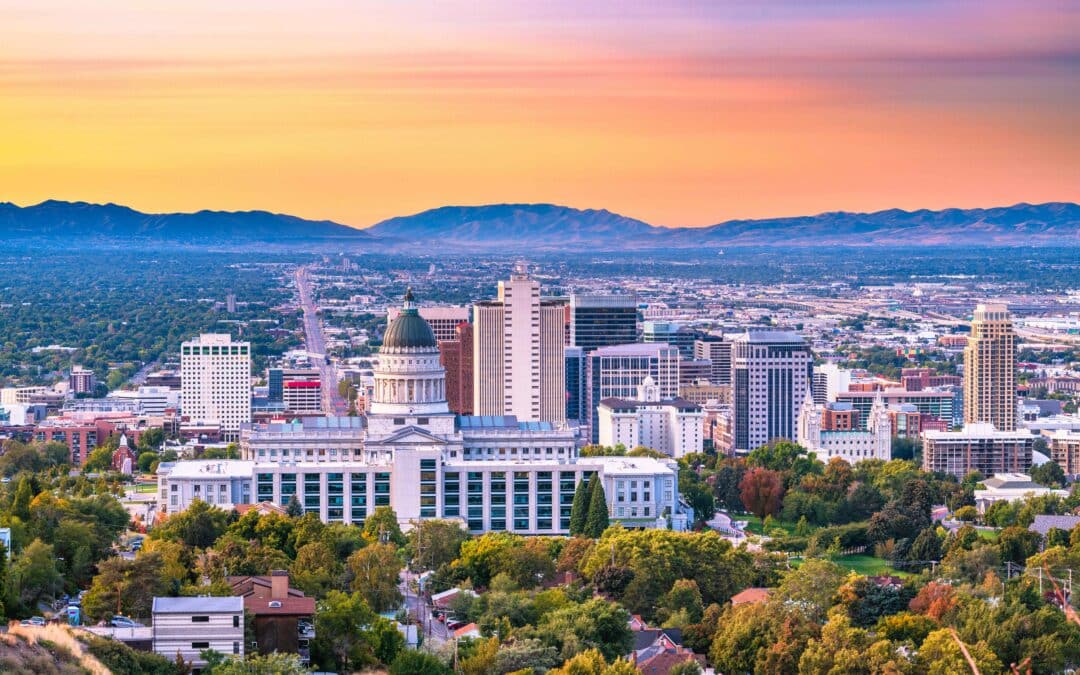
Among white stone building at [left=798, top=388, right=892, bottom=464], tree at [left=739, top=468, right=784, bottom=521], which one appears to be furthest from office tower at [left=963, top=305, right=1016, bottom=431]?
tree at [left=739, top=468, right=784, bottom=521]

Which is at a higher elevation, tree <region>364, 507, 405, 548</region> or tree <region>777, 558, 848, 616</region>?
tree <region>777, 558, 848, 616</region>

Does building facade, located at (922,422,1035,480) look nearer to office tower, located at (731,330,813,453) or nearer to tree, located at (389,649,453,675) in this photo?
office tower, located at (731,330,813,453)

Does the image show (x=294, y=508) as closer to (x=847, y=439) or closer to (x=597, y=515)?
(x=597, y=515)

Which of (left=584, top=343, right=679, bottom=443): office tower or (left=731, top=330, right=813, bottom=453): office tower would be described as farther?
(left=584, top=343, right=679, bottom=443): office tower

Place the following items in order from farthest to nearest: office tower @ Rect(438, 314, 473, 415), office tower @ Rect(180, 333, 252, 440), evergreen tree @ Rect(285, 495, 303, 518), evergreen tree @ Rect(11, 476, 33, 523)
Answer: office tower @ Rect(180, 333, 252, 440) → office tower @ Rect(438, 314, 473, 415) → evergreen tree @ Rect(285, 495, 303, 518) → evergreen tree @ Rect(11, 476, 33, 523)

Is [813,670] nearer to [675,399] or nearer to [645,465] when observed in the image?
[645,465]

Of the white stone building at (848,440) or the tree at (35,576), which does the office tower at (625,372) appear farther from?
the tree at (35,576)

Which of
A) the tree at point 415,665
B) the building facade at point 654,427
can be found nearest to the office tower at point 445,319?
the building facade at point 654,427
